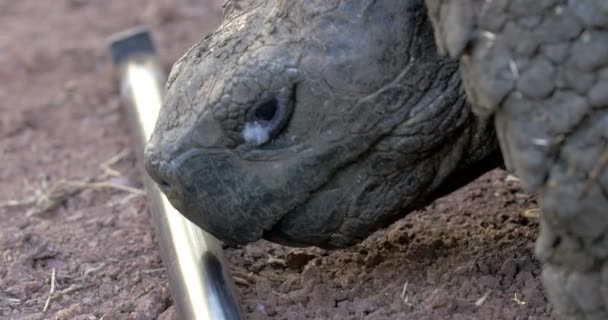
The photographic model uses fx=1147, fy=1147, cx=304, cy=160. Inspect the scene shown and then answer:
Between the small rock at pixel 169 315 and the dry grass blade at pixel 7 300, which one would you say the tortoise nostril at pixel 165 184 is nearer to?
the small rock at pixel 169 315

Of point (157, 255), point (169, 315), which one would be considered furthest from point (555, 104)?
point (157, 255)

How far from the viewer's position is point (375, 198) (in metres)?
2.71

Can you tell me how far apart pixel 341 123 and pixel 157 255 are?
100 centimetres

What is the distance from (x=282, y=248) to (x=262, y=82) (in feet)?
2.74

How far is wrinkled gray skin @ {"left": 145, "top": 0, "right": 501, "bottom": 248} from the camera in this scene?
101 inches

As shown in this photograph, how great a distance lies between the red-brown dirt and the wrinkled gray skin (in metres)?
0.22

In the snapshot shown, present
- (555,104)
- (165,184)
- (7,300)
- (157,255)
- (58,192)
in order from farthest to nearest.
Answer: (58,192) → (157,255) → (7,300) → (165,184) → (555,104)

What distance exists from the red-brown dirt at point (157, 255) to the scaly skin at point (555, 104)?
0.42m

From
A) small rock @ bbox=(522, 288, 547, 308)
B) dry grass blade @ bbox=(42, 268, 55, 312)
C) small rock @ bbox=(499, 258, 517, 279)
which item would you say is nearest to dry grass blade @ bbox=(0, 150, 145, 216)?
dry grass blade @ bbox=(42, 268, 55, 312)

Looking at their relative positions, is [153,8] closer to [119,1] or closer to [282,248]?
[119,1]

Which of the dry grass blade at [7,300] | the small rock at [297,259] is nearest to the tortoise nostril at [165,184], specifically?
the small rock at [297,259]

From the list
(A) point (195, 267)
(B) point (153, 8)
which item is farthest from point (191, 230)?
(B) point (153, 8)

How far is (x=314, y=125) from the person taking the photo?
8.55 ft

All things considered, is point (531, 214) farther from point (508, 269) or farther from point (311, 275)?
point (311, 275)
